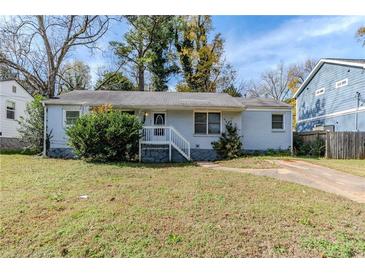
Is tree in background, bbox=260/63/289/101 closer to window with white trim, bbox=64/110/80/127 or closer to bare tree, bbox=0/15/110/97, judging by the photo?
bare tree, bbox=0/15/110/97

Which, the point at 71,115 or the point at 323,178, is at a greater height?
the point at 71,115

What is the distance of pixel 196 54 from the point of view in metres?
25.0

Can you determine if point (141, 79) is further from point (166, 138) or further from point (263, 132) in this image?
Result: point (263, 132)

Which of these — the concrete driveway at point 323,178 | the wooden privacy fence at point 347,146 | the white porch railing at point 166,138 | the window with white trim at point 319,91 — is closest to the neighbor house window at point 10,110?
the white porch railing at point 166,138

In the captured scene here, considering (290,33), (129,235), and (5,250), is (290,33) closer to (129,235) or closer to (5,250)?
(129,235)

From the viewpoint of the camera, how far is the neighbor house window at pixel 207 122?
42.7 feet

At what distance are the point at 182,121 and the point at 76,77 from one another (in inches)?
694

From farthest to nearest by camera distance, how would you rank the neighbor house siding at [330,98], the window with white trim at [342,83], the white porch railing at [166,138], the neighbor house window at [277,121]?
the window with white trim at [342,83] → the neighbor house siding at [330,98] → the neighbor house window at [277,121] → the white porch railing at [166,138]

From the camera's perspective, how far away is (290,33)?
7.02m

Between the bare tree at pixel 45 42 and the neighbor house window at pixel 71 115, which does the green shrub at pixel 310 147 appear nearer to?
the neighbor house window at pixel 71 115

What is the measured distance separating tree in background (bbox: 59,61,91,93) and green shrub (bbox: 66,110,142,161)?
53.1ft

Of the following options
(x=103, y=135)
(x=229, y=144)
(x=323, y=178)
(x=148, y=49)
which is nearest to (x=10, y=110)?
(x=103, y=135)
